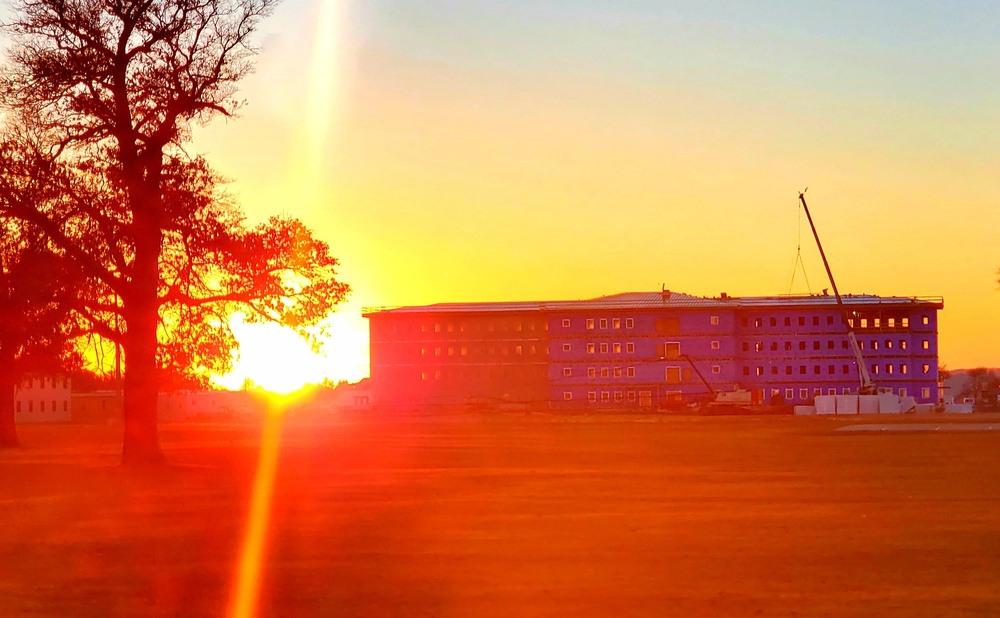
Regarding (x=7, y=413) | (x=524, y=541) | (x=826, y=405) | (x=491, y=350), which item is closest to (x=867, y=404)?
(x=826, y=405)

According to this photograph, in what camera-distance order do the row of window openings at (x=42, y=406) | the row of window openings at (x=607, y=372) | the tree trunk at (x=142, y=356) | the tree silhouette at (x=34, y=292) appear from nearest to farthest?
the tree silhouette at (x=34, y=292)
the tree trunk at (x=142, y=356)
the row of window openings at (x=607, y=372)
the row of window openings at (x=42, y=406)

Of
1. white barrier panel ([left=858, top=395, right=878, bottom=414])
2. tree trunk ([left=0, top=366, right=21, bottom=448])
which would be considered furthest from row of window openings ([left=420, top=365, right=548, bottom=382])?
tree trunk ([left=0, top=366, right=21, bottom=448])

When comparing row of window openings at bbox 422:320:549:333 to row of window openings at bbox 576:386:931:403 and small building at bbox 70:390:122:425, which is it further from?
small building at bbox 70:390:122:425

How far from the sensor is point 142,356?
32.1 m

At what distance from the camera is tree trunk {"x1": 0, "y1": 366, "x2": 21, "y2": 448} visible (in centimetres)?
5500

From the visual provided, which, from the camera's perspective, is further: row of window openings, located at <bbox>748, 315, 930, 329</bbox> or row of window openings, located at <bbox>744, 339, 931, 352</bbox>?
row of window openings, located at <bbox>748, 315, 930, 329</bbox>

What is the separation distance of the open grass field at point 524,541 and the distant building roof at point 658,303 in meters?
123

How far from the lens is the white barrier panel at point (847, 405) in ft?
366

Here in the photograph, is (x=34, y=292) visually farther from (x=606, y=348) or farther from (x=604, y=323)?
(x=604, y=323)

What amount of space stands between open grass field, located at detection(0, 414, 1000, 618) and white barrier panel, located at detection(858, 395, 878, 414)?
81.3 m

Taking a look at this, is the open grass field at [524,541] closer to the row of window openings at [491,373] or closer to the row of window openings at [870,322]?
the row of window openings at [491,373]

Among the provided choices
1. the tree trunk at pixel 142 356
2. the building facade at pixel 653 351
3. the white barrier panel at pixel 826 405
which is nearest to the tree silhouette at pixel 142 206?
the tree trunk at pixel 142 356

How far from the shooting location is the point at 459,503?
21.8m

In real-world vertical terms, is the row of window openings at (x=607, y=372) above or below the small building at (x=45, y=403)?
above
